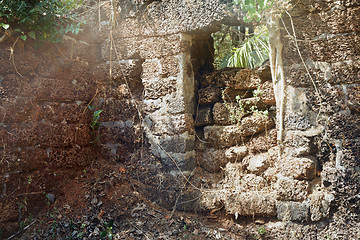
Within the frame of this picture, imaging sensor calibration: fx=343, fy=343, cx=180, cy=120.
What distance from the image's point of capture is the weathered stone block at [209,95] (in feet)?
11.1

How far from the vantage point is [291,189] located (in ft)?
9.21

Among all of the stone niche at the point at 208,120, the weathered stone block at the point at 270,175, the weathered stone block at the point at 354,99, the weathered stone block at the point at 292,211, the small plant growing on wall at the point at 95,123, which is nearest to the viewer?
the weathered stone block at the point at 354,99

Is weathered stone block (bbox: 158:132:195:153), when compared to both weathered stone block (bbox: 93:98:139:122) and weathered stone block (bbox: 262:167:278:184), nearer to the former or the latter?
weathered stone block (bbox: 93:98:139:122)

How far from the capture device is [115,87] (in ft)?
12.2

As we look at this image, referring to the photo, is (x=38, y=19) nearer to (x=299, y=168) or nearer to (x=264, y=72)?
(x=264, y=72)

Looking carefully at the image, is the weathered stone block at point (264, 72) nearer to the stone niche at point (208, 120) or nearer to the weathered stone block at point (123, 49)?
the stone niche at point (208, 120)

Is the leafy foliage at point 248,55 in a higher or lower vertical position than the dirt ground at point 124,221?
higher

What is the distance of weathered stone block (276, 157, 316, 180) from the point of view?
276 cm

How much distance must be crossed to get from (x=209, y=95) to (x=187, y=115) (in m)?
0.31

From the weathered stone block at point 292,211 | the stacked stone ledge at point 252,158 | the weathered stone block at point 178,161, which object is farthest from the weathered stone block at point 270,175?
the weathered stone block at point 178,161

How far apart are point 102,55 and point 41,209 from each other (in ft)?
5.57

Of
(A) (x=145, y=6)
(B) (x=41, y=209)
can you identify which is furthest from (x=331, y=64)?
(B) (x=41, y=209)

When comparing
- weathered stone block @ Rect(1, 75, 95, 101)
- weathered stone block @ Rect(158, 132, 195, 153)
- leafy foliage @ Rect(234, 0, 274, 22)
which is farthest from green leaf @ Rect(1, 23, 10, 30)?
leafy foliage @ Rect(234, 0, 274, 22)

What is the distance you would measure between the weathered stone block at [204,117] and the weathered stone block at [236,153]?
0.35 meters
